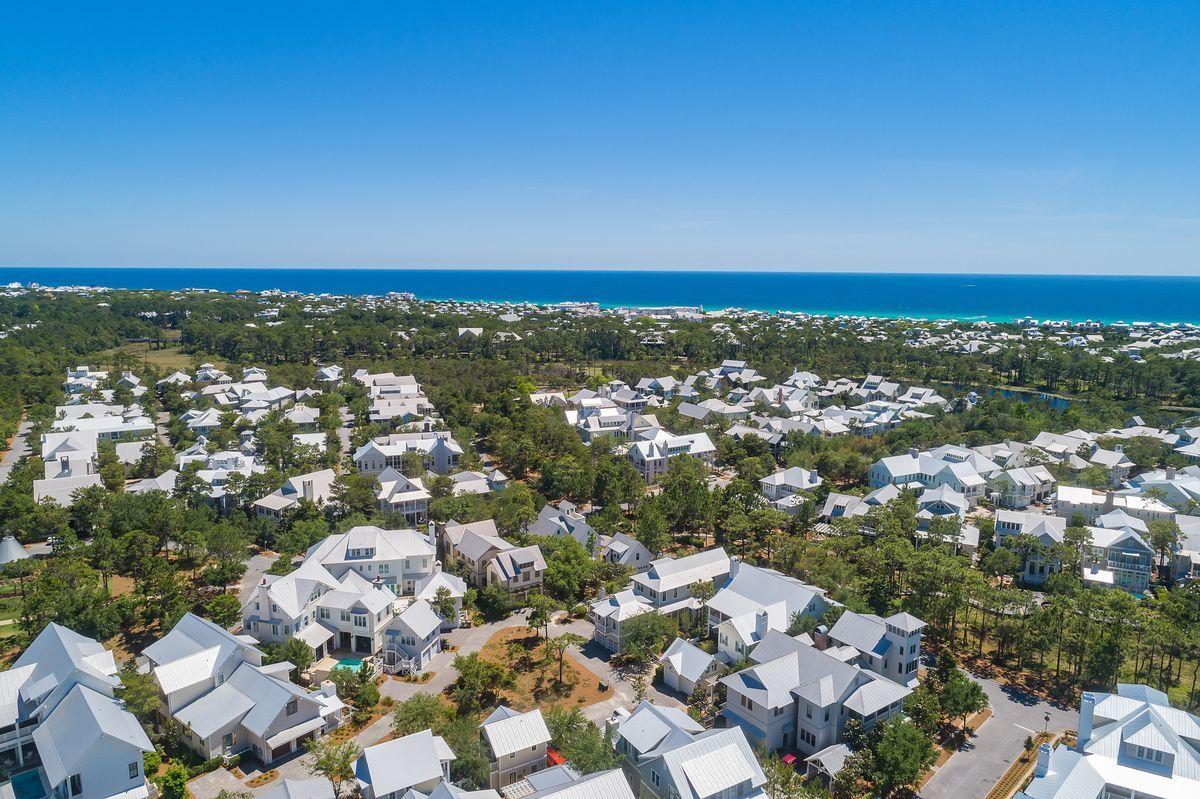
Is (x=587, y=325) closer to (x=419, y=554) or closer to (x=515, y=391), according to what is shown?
(x=515, y=391)

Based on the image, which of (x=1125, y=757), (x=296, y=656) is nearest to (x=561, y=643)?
(x=296, y=656)

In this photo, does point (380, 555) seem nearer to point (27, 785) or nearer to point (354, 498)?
point (354, 498)

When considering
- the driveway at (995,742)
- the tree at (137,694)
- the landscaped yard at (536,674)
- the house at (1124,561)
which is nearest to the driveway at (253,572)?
the tree at (137,694)

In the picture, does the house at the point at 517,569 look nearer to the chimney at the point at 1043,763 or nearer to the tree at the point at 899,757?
the tree at the point at 899,757

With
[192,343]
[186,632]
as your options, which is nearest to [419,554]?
[186,632]

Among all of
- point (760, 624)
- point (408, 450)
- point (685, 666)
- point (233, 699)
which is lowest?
point (685, 666)

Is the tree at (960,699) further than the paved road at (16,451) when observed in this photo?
No
